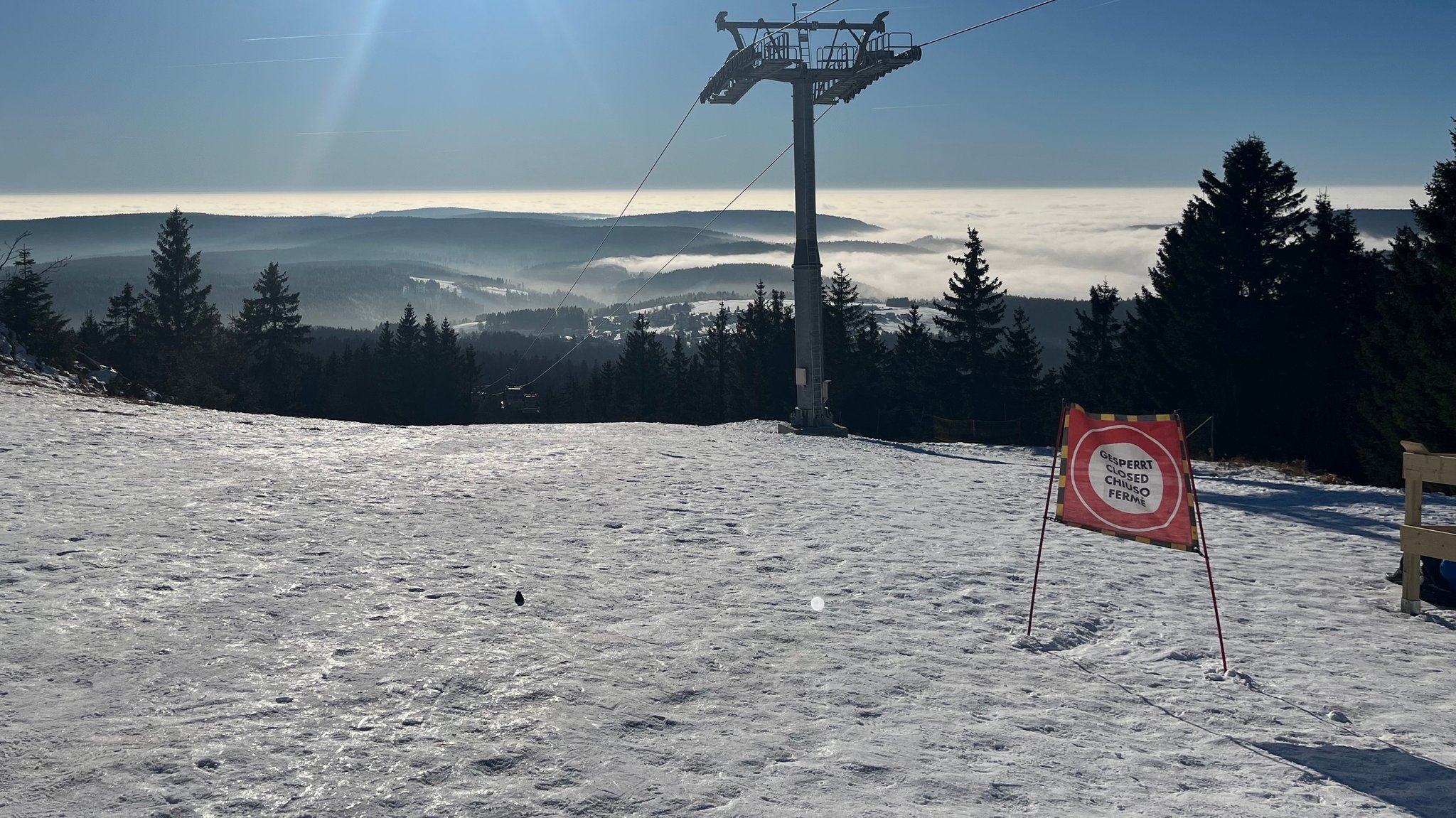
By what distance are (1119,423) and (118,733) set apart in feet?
25.8

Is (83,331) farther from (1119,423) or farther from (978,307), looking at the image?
(1119,423)

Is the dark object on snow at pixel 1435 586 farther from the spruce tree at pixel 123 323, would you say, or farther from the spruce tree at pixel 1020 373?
the spruce tree at pixel 123 323

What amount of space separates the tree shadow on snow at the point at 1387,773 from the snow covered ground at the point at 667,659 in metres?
0.02

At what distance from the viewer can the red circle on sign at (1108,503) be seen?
7.84 m

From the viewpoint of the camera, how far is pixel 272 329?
290ft

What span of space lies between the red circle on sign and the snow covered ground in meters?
1.08

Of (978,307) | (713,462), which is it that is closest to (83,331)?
(978,307)

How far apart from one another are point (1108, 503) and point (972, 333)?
68.9 metres

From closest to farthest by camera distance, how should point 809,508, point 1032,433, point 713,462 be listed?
point 809,508
point 713,462
point 1032,433

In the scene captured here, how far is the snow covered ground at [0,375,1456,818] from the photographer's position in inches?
206

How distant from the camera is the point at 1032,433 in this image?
63000 mm

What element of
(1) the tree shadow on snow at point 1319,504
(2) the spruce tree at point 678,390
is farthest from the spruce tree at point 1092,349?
(1) the tree shadow on snow at point 1319,504

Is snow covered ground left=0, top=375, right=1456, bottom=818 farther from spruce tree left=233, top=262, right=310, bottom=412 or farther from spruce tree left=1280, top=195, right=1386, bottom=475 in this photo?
spruce tree left=233, top=262, right=310, bottom=412

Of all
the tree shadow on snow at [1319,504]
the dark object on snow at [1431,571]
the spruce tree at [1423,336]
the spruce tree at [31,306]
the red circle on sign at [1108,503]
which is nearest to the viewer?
the red circle on sign at [1108,503]
